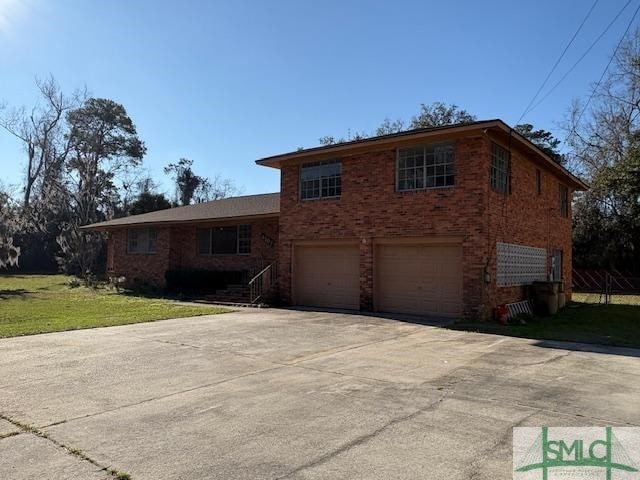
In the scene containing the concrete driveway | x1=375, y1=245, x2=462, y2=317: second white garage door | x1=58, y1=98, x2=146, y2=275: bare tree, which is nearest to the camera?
the concrete driveway

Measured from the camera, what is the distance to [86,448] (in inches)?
179

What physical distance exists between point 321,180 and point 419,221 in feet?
13.4

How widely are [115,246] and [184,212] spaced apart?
17.2ft

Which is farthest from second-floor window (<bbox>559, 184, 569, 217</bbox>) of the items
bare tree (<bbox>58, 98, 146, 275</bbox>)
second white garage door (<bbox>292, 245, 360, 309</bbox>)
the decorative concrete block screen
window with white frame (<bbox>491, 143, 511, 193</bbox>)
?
bare tree (<bbox>58, 98, 146, 275</bbox>)

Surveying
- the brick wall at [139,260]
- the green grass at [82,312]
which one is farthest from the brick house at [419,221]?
the brick wall at [139,260]

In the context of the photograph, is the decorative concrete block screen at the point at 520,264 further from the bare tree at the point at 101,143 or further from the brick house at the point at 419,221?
the bare tree at the point at 101,143

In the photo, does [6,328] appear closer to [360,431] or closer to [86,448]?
[86,448]

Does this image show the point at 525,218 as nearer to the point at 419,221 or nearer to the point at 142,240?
the point at 419,221

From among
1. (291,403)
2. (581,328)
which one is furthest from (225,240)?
(291,403)

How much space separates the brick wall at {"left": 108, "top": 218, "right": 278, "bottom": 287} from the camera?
2133 centimetres

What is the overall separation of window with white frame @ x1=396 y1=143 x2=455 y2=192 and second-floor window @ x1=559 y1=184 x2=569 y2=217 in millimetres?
9597

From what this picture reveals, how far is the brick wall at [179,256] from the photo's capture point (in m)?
21.3

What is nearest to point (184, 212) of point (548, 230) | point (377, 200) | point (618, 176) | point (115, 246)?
point (115, 246)

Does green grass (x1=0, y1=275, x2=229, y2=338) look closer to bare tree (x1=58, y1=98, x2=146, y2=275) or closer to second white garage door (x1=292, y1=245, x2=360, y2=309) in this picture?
second white garage door (x1=292, y1=245, x2=360, y2=309)
